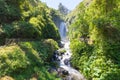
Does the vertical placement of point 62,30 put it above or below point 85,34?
above

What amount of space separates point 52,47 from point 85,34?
276 inches

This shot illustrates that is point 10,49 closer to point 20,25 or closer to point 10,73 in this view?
point 10,73

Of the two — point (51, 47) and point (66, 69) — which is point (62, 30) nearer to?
point (51, 47)

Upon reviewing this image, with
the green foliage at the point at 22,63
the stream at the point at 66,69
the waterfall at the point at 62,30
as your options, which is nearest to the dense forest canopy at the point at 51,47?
the green foliage at the point at 22,63

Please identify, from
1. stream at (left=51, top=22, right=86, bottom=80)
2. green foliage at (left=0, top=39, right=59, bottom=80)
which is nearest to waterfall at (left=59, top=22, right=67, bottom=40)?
stream at (left=51, top=22, right=86, bottom=80)

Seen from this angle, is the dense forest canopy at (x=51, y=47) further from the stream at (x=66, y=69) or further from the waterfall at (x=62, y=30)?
the waterfall at (x=62, y=30)

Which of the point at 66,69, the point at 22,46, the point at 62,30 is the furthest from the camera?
the point at 62,30

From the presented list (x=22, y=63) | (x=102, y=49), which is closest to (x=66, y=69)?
(x=102, y=49)

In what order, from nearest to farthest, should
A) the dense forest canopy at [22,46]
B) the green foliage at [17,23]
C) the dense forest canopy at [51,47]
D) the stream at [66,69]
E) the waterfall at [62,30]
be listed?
the dense forest canopy at [22,46] → the dense forest canopy at [51,47] → the stream at [66,69] → the green foliage at [17,23] → the waterfall at [62,30]

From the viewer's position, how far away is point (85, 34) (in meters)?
33.3

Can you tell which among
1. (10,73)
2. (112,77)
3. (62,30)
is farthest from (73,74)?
(62,30)

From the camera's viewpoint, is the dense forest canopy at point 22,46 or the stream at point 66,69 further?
the stream at point 66,69

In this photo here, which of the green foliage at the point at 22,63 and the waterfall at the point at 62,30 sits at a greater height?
the waterfall at the point at 62,30

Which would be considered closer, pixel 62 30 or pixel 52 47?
pixel 52 47
